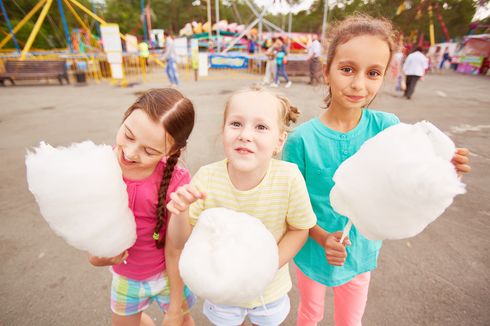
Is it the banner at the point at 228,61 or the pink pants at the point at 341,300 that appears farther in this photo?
the banner at the point at 228,61

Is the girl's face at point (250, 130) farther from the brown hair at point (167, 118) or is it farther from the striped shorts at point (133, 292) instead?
the striped shorts at point (133, 292)

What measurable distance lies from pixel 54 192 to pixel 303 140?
0.97 meters

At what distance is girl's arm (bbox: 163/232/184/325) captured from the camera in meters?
1.23

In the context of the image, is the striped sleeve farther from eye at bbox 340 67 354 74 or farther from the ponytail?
eye at bbox 340 67 354 74

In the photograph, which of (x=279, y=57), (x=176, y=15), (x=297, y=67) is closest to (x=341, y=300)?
(x=279, y=57)

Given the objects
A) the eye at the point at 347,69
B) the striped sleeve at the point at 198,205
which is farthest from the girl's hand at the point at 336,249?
the eye at the point at 347,69

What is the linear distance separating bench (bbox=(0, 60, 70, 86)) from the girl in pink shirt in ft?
37.9

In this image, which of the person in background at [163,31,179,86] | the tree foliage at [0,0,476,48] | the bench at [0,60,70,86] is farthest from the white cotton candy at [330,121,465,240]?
the bench at [0,60,70,86]

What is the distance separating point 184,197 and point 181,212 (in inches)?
3.6

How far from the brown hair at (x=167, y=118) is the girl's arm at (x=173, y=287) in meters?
0.08

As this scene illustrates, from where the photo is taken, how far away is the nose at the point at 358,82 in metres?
1.10

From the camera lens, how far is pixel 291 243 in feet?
3.78

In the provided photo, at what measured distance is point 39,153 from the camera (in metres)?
0.96

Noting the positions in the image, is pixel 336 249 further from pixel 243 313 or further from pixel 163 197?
pixel 163 197
